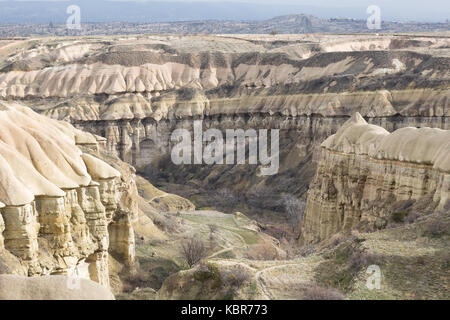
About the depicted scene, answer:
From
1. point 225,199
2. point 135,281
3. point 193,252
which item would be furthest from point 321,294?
point 225,199

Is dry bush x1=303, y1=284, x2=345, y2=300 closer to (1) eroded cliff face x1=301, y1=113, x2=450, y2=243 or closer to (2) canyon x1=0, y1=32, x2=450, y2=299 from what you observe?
(2) canyon x1=0, y1=32, x2=450, y2=299

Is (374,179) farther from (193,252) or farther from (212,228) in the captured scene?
(212,228)

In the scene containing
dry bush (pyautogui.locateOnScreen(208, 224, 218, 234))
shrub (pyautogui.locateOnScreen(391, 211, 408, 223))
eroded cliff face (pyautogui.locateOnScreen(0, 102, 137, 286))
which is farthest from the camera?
dry bush (pyautogui.locateOnScreen(208, 224, 218, 234))

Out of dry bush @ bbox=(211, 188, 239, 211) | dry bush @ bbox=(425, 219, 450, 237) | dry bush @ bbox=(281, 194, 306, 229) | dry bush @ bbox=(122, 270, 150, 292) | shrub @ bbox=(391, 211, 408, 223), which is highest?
dry bush @ bbox=(425, 219, 450, 237)

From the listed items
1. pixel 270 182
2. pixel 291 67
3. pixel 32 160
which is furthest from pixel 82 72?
pixel 32 160

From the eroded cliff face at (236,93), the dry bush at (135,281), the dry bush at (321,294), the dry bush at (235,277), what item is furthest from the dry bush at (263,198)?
the dry bush at (321,294)

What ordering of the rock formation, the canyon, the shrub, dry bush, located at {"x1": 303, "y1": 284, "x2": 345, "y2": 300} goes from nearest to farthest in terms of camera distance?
1. the rock formation
2. dry bush, located at {"x1": 303, "y1": 284, "x2": 345, "y2": 300}
3. the canyon
4. the shrub

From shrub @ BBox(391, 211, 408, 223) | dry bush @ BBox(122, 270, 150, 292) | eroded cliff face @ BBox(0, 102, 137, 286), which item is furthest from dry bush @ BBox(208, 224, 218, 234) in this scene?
shrub @ BBox(391, 211, 408, 223)

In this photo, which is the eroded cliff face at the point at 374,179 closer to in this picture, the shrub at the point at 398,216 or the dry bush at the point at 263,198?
the shrub at the point at 398,216
